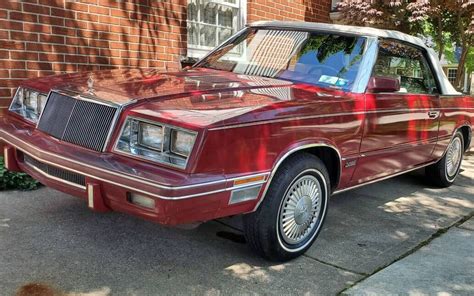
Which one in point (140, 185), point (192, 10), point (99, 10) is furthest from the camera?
point (192, 10)

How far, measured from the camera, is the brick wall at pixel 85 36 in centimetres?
494

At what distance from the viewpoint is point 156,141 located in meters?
2.89

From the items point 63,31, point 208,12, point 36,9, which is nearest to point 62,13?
point 63,31

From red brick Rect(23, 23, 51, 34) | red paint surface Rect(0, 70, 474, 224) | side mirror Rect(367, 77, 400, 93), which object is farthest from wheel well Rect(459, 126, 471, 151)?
red brick Rect(23, 23, 51, 34)

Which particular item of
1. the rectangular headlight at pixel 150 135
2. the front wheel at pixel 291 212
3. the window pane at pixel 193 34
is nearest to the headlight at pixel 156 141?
the rectangular headlight at pixel 150 135

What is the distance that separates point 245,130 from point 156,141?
0.52 m

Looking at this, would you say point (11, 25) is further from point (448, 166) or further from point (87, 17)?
point (448, 166)

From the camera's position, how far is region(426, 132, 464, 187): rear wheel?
5848 mm

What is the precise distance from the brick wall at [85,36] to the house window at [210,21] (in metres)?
0.57

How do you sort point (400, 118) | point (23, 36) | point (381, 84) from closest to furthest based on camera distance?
point (381, 84)
point (400, 118)
point (23, 36)

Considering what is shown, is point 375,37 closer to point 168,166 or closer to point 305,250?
point 305,250

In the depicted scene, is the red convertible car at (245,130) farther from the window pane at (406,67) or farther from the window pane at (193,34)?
the window pane at (193,34)

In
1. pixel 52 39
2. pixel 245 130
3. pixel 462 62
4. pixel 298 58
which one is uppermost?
pixel 52 39

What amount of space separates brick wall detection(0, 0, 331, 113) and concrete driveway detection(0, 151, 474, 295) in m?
1.38
